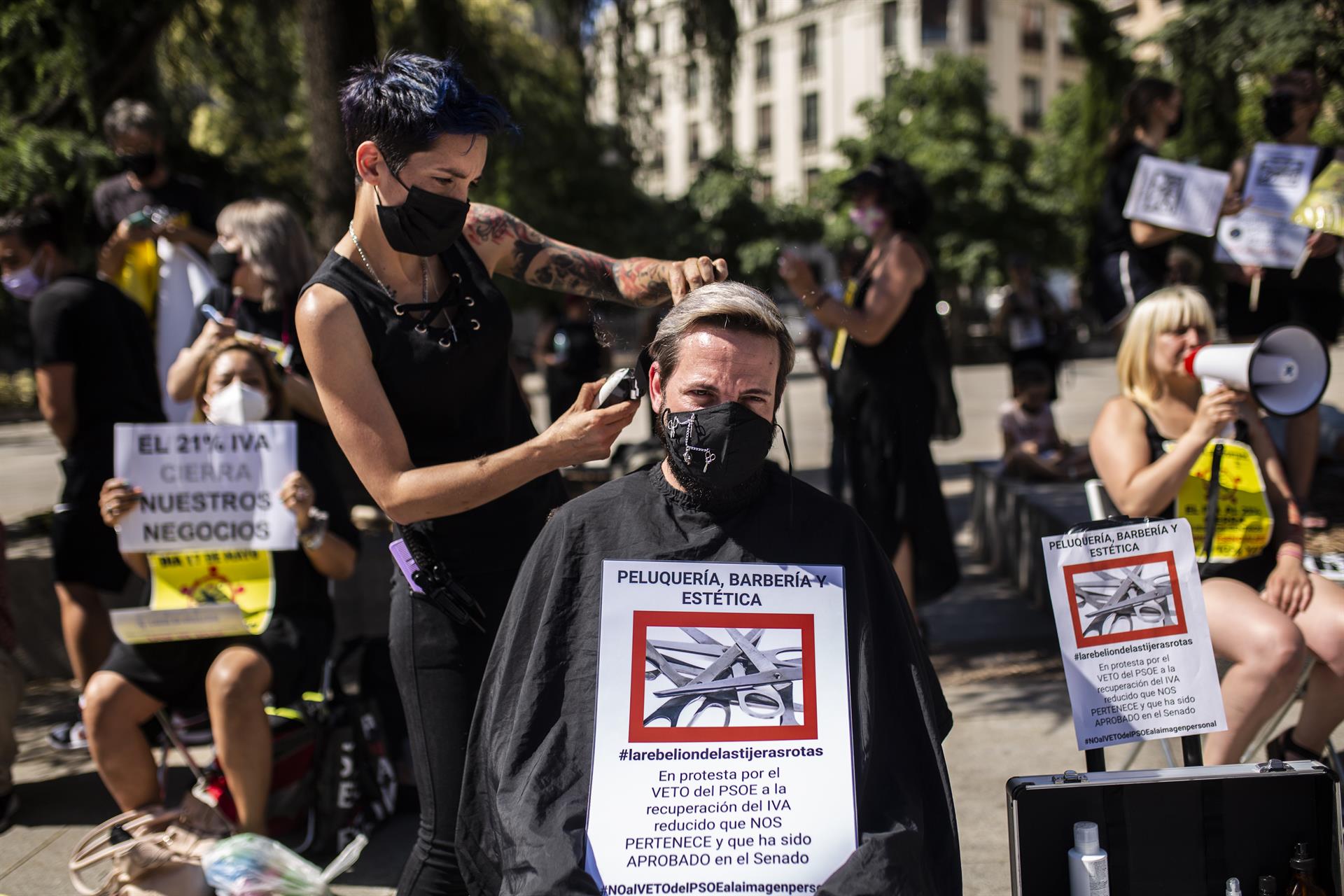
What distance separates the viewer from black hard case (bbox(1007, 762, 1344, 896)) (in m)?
2.33

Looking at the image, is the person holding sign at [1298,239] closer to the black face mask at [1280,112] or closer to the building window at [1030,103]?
the black face mask at [1280,112]

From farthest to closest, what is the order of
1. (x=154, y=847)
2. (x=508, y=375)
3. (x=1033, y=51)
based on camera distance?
(x=1033, y=51) → (x=154, y=847) → (x=508, y=375)

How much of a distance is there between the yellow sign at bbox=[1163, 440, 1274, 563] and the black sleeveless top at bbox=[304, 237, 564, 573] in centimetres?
192

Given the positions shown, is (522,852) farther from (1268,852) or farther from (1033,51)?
(1033,51)

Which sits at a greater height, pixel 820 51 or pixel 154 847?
pixel 820 51

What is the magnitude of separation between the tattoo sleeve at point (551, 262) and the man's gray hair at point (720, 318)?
1.33ft

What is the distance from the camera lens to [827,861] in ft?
6.66

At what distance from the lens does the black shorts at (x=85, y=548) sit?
4398 millimetres

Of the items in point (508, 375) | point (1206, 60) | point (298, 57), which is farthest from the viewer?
point (298, 57)

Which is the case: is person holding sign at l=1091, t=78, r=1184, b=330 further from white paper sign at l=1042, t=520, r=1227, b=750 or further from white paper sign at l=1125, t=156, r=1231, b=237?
white paper sign at l=1042, t=520, r=1227, b=750

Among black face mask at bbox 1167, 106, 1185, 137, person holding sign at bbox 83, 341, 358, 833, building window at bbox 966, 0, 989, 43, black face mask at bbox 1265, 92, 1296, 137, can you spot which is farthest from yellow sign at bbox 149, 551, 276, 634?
building window at bbox 966, 0, 989, 43

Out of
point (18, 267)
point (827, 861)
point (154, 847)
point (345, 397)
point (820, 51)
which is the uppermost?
point (820, 51)

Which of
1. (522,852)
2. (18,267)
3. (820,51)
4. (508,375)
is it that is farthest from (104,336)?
(820,51)

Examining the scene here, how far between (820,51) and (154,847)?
5046cm
